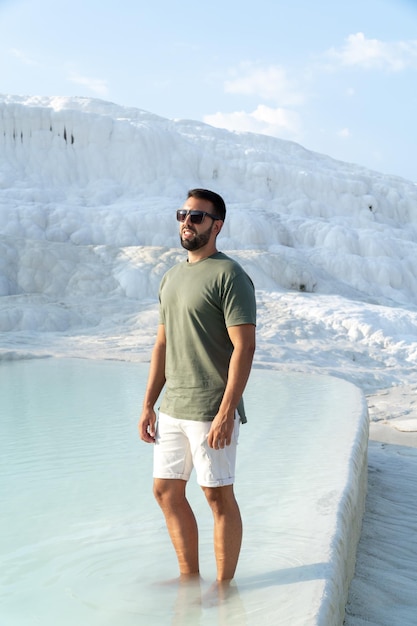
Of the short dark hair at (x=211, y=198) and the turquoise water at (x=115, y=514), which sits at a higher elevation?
the short dark hair at (x=211, y=198)

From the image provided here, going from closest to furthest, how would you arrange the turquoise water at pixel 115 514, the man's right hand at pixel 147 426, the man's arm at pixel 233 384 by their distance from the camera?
the man's arm at pixel 233 384
the turquoise water at pixel 115 514
the man's right hand at pixel 147 426

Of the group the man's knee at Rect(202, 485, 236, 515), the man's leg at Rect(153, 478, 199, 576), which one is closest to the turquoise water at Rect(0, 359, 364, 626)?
the man's leg at Rect(153, 478, 199, 576)

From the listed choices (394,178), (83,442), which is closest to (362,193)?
(394,178)

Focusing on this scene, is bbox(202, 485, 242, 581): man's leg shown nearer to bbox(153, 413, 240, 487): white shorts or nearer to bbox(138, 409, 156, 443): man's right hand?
bbox(153, 413, 240, 487): white shorts

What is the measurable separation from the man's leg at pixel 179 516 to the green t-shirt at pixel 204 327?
24 centimetres

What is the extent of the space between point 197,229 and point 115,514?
5.08ft

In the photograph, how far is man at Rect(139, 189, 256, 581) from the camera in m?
2.24

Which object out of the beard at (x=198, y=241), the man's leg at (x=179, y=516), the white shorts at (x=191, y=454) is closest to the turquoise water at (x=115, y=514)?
the man's leg at (x=179, y=516)

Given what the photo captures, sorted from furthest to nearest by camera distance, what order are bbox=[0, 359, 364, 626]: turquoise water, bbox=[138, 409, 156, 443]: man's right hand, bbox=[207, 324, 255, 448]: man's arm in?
bbox=[138, 409, 156, 443]: man's right hand
bbox=[0, 359, 364, 626]: turquoise water
bbox=[207, 324, 255, 448]: man's arm

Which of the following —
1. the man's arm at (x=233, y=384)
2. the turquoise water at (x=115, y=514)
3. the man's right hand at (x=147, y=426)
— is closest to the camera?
the man's arm at (x=233, y=384)

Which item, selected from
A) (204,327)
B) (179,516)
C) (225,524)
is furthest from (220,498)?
(204,327)

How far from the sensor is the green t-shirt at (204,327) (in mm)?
2248

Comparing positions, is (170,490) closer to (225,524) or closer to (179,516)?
(179,516)

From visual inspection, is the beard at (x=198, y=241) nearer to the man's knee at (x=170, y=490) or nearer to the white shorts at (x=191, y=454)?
the white shorts at (x=191, y=454)
